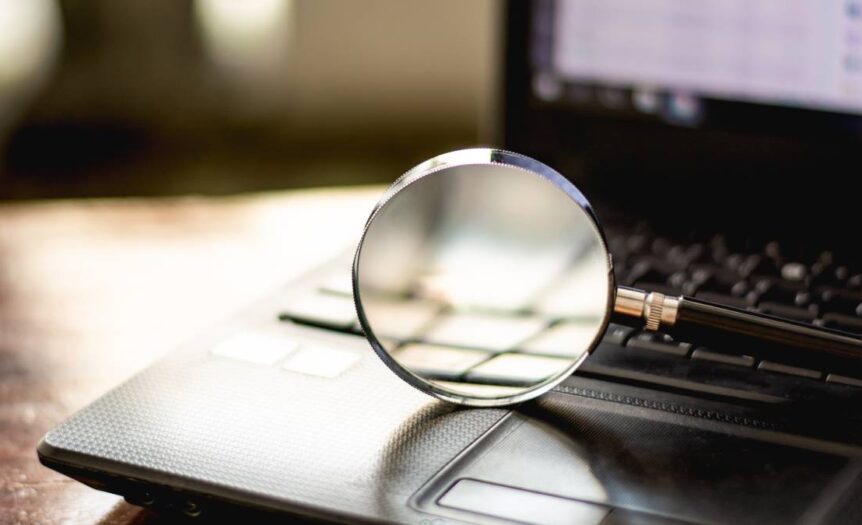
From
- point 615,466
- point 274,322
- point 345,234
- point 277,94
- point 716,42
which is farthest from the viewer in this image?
point 277,94

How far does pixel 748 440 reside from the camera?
353 mm

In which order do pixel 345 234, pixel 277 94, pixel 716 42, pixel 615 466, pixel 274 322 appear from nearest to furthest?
pixel 615 466 → pixel 274 322 → pixel 716 42 → pixel 345 234 → pixel 277 94

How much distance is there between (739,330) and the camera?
35cm

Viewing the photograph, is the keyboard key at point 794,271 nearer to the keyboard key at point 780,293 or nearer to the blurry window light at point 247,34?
the keyboard key at point 780,293

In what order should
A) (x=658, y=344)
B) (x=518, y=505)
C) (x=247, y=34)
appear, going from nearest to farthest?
(x=518, y=505) < (x=658, y=344) < (x=247, y=34)

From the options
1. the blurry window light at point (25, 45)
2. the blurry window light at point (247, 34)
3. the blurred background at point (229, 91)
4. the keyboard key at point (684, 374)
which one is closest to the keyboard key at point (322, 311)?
the keyboard key at point (684, 374)

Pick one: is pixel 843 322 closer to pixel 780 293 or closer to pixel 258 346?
pixel 780 293

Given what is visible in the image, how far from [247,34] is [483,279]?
175cm

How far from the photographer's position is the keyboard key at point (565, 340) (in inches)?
14.5

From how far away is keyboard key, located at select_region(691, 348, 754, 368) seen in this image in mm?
405

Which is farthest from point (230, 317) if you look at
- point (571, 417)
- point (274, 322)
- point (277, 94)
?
point (277, 94)

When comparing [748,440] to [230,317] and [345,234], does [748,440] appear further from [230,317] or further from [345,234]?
[345,234]

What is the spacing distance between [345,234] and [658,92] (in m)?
0.22

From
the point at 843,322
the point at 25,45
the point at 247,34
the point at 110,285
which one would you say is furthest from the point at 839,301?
the point at 25,45
